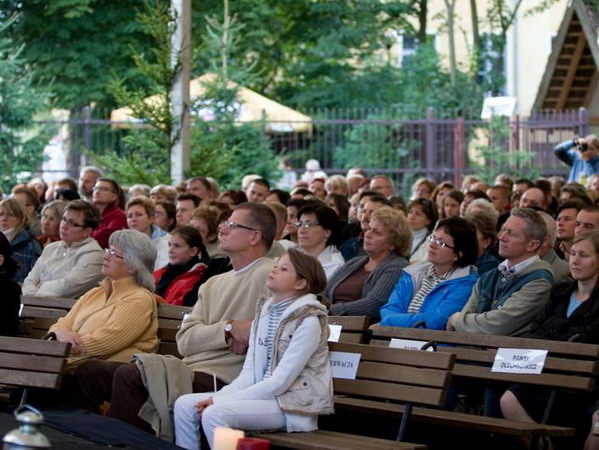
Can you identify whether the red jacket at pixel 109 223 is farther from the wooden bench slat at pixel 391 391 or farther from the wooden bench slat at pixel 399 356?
the wooden bench slat at pixel 391 391

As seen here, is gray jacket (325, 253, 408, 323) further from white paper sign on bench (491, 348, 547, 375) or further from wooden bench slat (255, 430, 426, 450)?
wooden bench slat (255, 430, 426, 450)

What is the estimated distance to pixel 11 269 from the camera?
10.1 metres

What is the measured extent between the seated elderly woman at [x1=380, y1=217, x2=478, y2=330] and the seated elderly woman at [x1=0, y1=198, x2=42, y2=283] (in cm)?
463

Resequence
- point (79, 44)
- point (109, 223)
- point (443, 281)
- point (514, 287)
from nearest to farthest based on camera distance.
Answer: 1. point (514, 287)
2. point (443, 281)
3. point (109, 223)
4. point (79, 44)

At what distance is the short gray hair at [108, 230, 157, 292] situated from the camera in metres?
9.55

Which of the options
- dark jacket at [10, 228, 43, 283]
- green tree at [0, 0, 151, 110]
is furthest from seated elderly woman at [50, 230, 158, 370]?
green tree at [0, 0, 151, 110]

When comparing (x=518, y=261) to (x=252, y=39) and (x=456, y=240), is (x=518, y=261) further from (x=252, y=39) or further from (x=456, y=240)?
(x=252, y=39)

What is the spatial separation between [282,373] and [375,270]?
296 centimetres

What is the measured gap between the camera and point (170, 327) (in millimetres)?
9719

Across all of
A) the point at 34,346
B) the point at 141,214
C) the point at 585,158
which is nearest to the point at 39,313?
the point at 34,346

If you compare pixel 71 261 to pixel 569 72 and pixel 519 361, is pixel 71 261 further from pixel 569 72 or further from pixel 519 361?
pixel 569 72

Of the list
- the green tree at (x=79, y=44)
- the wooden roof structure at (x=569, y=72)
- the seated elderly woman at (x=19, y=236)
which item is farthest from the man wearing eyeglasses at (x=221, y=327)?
the green tree at (x=79, y=44)

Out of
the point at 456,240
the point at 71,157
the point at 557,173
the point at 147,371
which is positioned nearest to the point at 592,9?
the point at 557,173

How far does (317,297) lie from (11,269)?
2695mm
